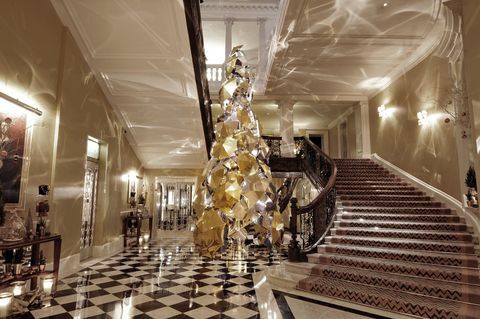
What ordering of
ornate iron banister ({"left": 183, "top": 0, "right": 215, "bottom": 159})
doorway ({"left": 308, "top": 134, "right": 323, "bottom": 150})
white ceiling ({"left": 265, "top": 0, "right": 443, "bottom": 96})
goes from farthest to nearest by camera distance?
doorway ({"left": 308, "top": 134, "right": 323, "bottom": 150})
white ceiling ({"left": 265, "top": 0, "right": 443, "bottom": 96})
ornate iron banister ({"left": 183, "top": 0, "right": 215, "bottom": 159})

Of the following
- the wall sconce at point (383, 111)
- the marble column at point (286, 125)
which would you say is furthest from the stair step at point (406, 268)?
the marble column at point (286, 125)

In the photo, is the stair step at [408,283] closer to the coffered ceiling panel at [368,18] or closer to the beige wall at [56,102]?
the beige wall at [56,102]

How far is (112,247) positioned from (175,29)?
4.74m

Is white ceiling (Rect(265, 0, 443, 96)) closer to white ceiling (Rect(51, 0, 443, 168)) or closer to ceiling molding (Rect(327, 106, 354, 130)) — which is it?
white ceiling (Rect(51, 0, 443, 168))

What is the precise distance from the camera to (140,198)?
8.54 meters

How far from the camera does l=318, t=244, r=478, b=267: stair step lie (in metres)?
3.81

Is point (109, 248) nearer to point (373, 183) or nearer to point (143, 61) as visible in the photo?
point (143, 61)

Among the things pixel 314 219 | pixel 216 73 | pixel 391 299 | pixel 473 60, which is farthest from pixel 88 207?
pixel 473 60

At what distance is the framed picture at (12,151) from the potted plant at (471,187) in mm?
6044

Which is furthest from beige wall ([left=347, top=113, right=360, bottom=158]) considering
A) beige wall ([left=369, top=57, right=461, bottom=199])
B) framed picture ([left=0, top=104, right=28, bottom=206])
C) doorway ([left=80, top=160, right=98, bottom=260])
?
framed picture ([left=0, top=104, right=28, bottom=206])

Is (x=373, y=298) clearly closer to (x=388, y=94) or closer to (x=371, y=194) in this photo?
(x=371, y=194)

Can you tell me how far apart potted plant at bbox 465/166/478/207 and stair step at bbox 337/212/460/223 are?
1.54 feet

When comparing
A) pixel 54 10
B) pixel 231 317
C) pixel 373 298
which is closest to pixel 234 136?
pixel 231 317

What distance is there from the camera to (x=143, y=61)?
531cm
